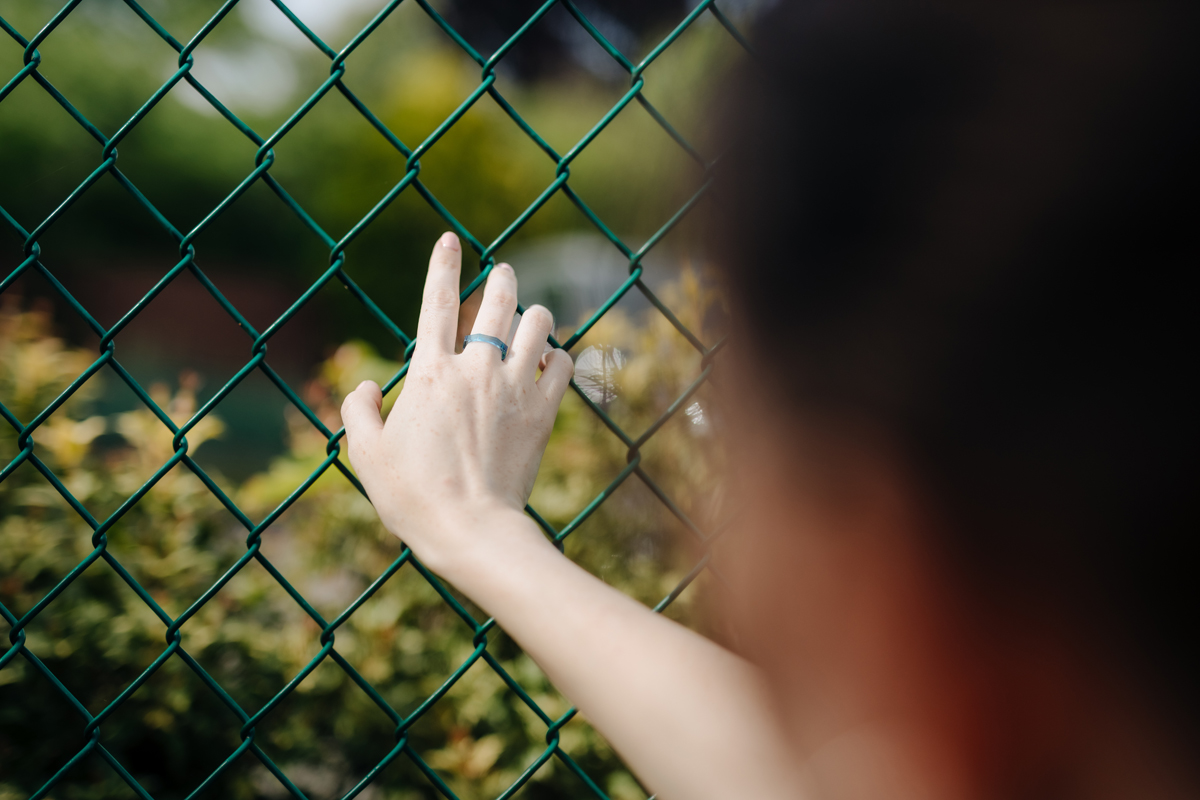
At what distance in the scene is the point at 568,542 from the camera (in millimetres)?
2061

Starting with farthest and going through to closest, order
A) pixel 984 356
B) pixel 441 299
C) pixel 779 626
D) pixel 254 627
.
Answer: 1. pixel 254 627
2. pixel 441 299
3. pixel 779 626
4. pixel 984 356

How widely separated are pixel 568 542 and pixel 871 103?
5.43ft

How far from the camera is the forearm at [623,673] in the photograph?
2.45ft

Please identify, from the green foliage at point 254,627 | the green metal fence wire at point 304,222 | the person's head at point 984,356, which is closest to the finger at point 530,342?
the green metal fence wire at point 304,222

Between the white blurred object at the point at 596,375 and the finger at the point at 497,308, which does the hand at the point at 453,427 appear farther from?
the white blurred object at the point at 596,375

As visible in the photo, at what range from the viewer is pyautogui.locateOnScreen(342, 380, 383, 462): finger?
0.88 meters

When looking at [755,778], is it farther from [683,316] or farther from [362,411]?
[683,316]

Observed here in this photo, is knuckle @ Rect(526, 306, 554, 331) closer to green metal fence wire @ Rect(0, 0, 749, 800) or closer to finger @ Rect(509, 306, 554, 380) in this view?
finger @ Rect(509, 306, 554, 380)

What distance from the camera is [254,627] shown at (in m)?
1.85

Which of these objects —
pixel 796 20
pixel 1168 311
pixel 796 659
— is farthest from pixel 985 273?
pixel 796 659

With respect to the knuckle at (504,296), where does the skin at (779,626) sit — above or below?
below

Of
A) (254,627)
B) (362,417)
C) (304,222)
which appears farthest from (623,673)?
(254,627)

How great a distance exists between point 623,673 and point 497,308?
1.44 ft

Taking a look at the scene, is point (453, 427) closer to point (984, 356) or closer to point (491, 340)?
point (491, 340)
